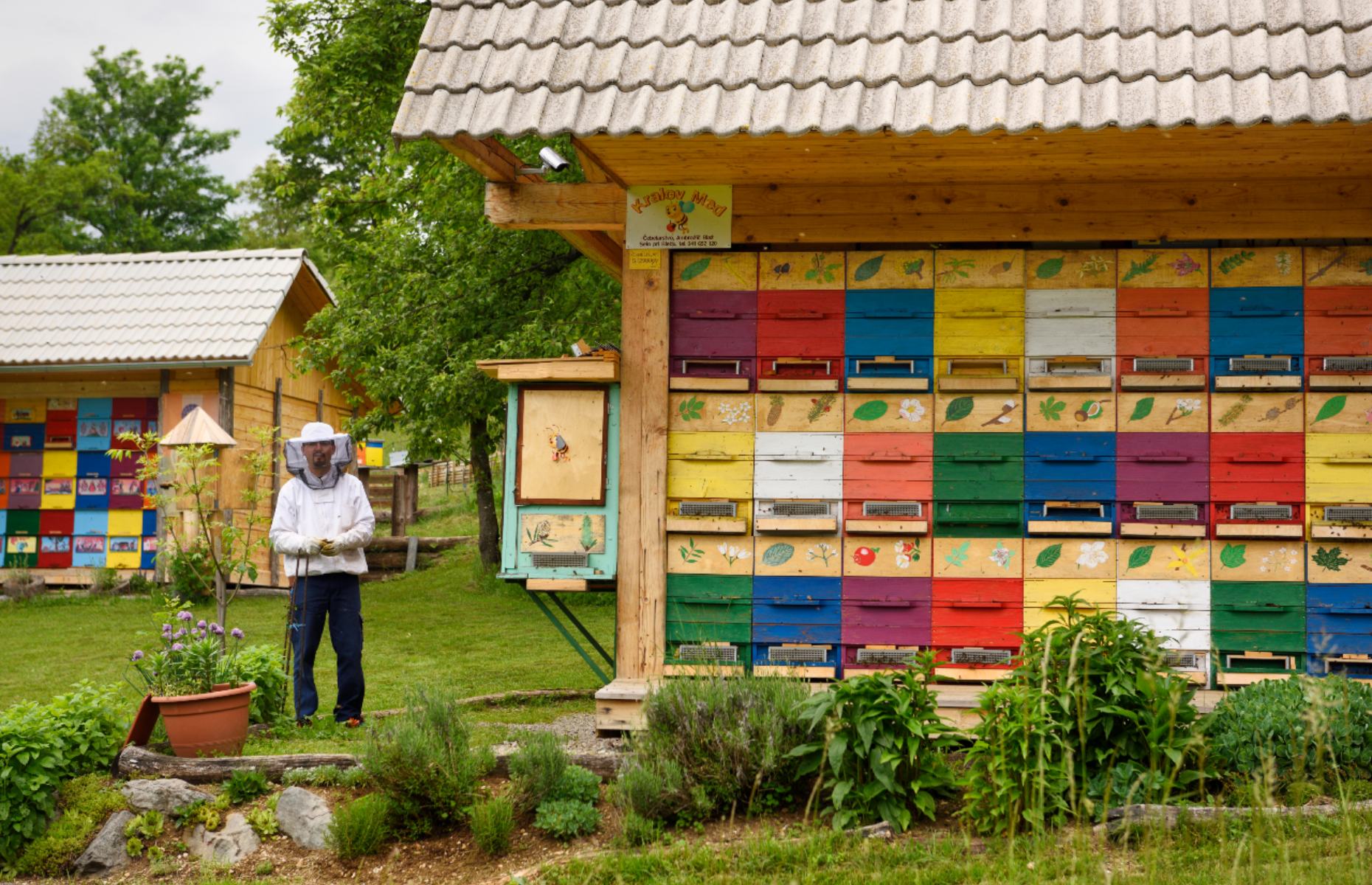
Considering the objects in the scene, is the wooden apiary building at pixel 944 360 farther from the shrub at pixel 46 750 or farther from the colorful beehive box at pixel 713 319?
the shrub at pixel 46 750

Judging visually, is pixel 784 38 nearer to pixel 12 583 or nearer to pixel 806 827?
pixel 806 827

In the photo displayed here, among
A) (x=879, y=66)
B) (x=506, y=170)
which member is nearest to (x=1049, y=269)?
(x=879, y=66)

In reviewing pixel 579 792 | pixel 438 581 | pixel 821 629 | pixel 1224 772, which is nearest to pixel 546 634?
pixel 438 581

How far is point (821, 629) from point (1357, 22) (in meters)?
4.33

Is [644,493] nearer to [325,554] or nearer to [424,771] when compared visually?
[325,554]

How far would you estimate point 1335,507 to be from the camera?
7.23m

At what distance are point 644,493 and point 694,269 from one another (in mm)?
1388

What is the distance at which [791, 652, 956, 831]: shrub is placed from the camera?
5512 mm

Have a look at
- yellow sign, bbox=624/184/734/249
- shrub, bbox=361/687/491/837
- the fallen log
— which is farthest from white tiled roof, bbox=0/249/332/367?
shrub, bbox=361/687/491/837

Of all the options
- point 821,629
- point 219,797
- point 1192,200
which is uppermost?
point 1192,200

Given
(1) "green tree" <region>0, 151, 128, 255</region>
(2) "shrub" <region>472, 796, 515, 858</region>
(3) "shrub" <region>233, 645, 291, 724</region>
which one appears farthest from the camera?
(1) "green tree" <region>0, 151, 128, 255</region>

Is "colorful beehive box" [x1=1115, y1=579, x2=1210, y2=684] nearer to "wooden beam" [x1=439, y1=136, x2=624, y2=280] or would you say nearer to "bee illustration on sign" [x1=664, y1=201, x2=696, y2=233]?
"bee illustration on sign" [x1=664, y1=201, x2=696, y2=233]

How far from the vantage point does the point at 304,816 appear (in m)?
6.15

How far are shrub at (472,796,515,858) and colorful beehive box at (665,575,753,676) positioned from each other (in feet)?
6.19
